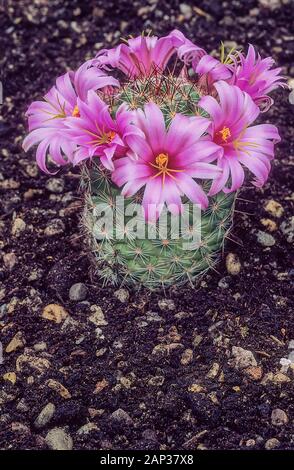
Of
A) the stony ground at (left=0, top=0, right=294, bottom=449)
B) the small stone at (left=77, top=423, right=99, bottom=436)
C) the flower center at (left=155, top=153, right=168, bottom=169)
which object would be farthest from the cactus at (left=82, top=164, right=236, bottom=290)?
the small stone at (left=77, top=423, right=99, bottom=436)

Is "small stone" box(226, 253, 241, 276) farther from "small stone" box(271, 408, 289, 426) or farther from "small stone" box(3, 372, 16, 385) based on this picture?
"small stone" box(3, 372, 16, 385)

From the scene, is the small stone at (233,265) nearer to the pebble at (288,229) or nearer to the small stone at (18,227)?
the pebble at (288,229)

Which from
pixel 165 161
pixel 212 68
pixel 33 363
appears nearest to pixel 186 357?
pixel 33 363

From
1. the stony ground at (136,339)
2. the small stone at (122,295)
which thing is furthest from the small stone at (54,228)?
the small stone at (122,295)

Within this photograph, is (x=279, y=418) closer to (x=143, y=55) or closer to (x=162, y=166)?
(x=162, y=166)

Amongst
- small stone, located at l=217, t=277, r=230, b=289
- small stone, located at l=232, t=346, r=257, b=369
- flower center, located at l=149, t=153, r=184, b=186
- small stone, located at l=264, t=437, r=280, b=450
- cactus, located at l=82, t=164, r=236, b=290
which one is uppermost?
flower center, located at l=149, t=153, r=184, b=186
